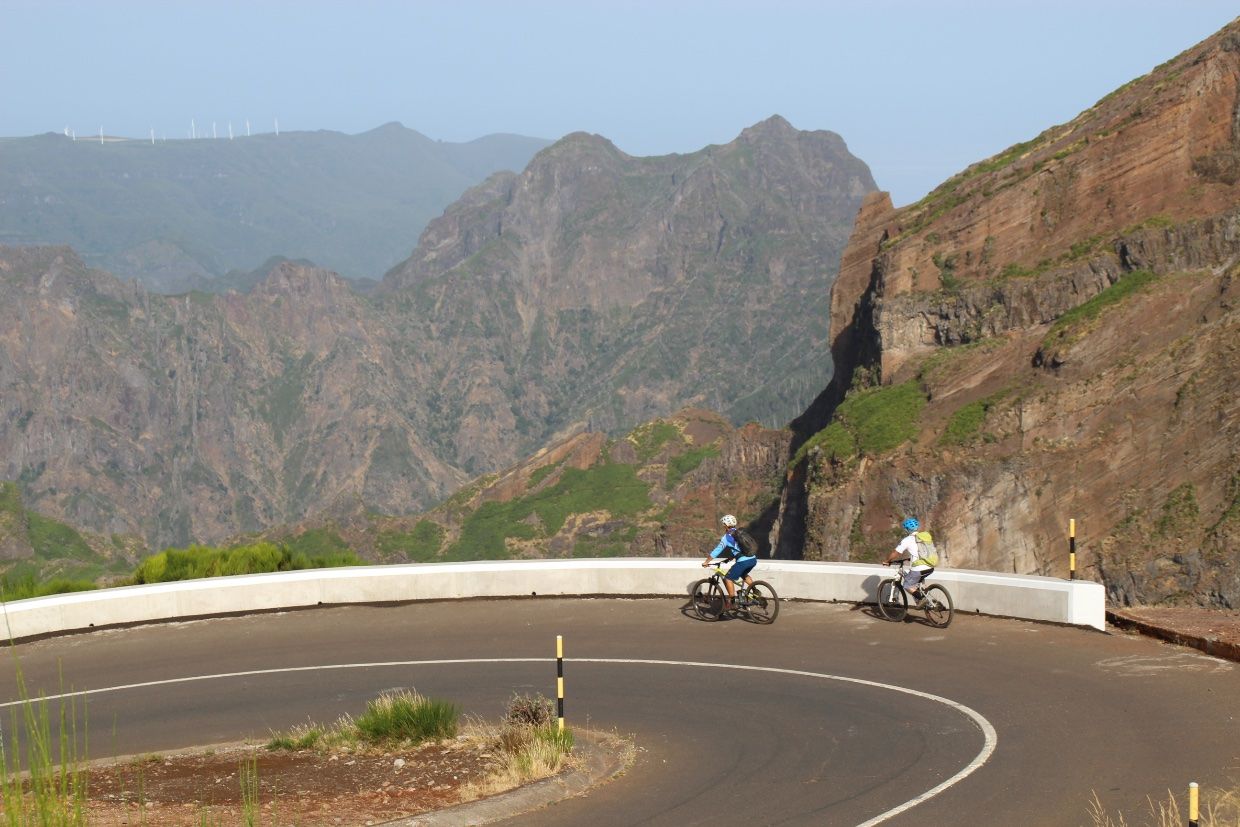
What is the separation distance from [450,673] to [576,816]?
6885mm

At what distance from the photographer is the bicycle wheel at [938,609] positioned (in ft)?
72.6

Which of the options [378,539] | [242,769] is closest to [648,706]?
[242,769]

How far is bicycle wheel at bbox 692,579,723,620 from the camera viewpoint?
930 inches

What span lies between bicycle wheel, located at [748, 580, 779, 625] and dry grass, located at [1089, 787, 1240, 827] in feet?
30.1

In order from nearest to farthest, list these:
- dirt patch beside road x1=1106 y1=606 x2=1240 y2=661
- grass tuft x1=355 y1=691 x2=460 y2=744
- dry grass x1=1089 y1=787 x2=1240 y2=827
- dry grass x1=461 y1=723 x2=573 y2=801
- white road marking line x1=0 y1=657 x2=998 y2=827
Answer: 1. dry grass x1=1089 y1=787 x2=1240 y2=827
2. dry grass x1=461 y1=723 x2=573 y2=801
3. white road marking line x1=0 y1=657 x2=998 y2=827
4. grass tuft x1=355 y1=691 x2=460 y2=744
5. dirt patch beside road x1=1106 y1=606 x2=1240 y2=661

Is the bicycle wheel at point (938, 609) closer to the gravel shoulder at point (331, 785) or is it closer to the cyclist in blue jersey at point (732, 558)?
the cyclist in blue jersey at point (732, 558)

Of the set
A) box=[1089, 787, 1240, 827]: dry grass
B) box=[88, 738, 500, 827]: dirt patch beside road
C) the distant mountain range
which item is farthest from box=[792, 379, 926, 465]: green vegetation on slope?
box=[1089, 787, 1240, 827]: dry grass

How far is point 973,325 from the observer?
356 feet

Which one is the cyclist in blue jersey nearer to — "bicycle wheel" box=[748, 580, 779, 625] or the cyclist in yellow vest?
"bicycle wheel" box=[748, 580, 779, 625]

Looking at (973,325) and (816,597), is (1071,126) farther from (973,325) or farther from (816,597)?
(816,597)

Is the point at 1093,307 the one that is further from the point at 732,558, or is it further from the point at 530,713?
the point at 530,713

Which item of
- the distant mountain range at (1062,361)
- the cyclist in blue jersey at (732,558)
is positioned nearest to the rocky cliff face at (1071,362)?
the distant mountain range at (1062,361)

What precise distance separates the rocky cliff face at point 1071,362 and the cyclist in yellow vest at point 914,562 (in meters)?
61.0

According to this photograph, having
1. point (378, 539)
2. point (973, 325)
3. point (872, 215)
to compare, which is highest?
point (872, 215)
